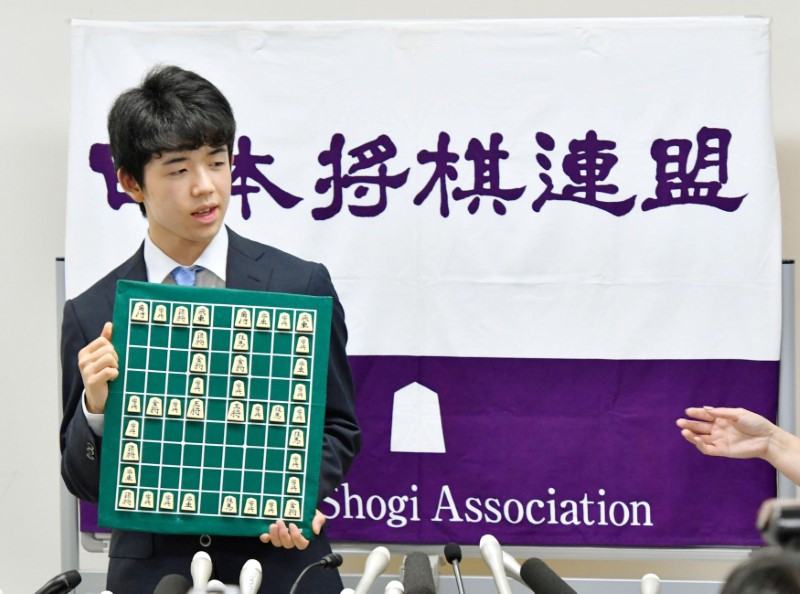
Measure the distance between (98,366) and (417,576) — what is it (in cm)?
74

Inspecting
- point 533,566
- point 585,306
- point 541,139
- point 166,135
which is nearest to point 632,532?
point 585,306

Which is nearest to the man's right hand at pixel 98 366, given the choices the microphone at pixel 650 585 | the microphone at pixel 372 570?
the microphone at pixel 372 570

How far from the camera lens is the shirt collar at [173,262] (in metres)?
2.05

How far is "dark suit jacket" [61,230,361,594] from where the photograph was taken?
1.94m

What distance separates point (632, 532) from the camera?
2908 mm

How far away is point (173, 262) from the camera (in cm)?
206

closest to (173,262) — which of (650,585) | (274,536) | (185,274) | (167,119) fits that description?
(185,274)

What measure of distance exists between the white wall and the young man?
52.0 inches

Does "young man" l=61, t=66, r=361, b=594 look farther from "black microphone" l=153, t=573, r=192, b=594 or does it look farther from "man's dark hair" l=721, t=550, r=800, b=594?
"man's dark hair" l=721, t=550, r=800, b=594

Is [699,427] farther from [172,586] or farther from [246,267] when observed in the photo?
[172,586]

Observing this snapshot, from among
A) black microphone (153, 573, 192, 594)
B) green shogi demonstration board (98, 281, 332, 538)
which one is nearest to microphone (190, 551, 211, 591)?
black microphone (153, 573, 192, 594)

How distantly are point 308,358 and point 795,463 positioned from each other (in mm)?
912

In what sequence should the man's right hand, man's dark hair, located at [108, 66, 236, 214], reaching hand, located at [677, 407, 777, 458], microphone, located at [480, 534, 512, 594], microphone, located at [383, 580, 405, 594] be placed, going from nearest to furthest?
microphone, located at [383, 580, 405, 594] → microphone, located at [480, 534, 512, 594] → the man's right hand → man's dark hair, located at [108, 66, 236, 214] → reaching hand, located at [677, 407, 777, 458]

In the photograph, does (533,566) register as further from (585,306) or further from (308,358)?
(585,306)
